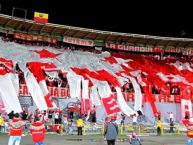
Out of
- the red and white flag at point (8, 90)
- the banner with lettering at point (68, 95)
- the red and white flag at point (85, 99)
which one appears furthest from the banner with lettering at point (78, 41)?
the red and white flag at point (8, 90)

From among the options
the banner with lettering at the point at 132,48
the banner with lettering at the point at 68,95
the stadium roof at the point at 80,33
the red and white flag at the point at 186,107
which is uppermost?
the stadium roof at the point at 80,33

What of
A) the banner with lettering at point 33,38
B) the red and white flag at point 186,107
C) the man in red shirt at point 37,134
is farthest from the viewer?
the red and white flag at point 186,107

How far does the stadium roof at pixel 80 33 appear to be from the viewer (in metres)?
32.9

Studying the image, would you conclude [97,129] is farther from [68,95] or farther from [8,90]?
[8,90]

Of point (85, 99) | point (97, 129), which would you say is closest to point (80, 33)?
point (85, 99)

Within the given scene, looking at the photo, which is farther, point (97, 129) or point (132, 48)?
point (132, 48)

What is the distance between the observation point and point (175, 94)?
36.4 metres

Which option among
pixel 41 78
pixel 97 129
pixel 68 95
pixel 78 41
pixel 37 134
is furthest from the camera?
pixel 78 41

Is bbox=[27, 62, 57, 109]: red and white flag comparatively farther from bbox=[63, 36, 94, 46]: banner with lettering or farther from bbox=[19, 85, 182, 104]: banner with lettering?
bbox=[63, 36, 94, 46]: banner with lettering

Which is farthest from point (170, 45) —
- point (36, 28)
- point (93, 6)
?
point (36, 28)

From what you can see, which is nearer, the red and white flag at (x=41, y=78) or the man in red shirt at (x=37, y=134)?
the man in red shirt at (x=37, y=134)

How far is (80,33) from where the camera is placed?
35906 mm

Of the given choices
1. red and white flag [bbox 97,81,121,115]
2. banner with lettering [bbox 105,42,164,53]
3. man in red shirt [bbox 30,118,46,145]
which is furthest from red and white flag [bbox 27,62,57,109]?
man in red shirt [bbox 30,118,46,145]

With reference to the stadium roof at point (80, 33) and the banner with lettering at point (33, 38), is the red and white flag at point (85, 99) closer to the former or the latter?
the stadium roof at point (80, 33)
